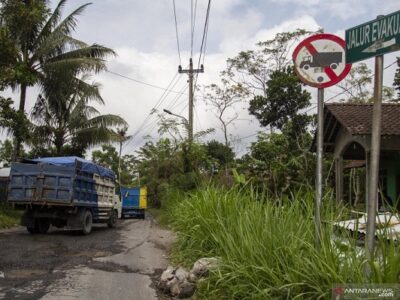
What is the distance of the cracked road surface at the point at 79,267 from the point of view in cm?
774

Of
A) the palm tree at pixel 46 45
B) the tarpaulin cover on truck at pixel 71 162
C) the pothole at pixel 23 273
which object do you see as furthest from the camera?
the palm tree at pixel 46 45

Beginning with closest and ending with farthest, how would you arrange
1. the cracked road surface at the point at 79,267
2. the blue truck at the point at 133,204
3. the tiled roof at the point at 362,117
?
the cracked road surface at the point at 79,267 < the tiled roof at the point at 362,117 < the blue truck at the point at 133,204

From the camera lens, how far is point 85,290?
7871 mm

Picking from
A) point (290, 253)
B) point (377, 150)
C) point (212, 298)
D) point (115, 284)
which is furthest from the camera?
point (115, 284)

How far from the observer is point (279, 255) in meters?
5.84

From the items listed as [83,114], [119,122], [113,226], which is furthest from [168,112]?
[113,226]

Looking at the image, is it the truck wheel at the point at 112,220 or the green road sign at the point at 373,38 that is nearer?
the green road sign at the point at 373,38

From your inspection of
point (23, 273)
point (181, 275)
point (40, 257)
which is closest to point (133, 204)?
point (40, 257)

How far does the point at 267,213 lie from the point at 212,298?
137 centimetres

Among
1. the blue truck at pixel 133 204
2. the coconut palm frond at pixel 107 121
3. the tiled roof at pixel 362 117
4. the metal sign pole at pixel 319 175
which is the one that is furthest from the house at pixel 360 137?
the blue truck at pixel 133 204

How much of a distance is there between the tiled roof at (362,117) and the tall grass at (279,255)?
7.74 metres

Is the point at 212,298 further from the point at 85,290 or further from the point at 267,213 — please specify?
the point at 85,290

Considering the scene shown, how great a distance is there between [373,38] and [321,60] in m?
1.06

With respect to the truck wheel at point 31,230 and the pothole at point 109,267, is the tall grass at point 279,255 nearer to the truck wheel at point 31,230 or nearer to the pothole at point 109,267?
the pothole at point 109,267
